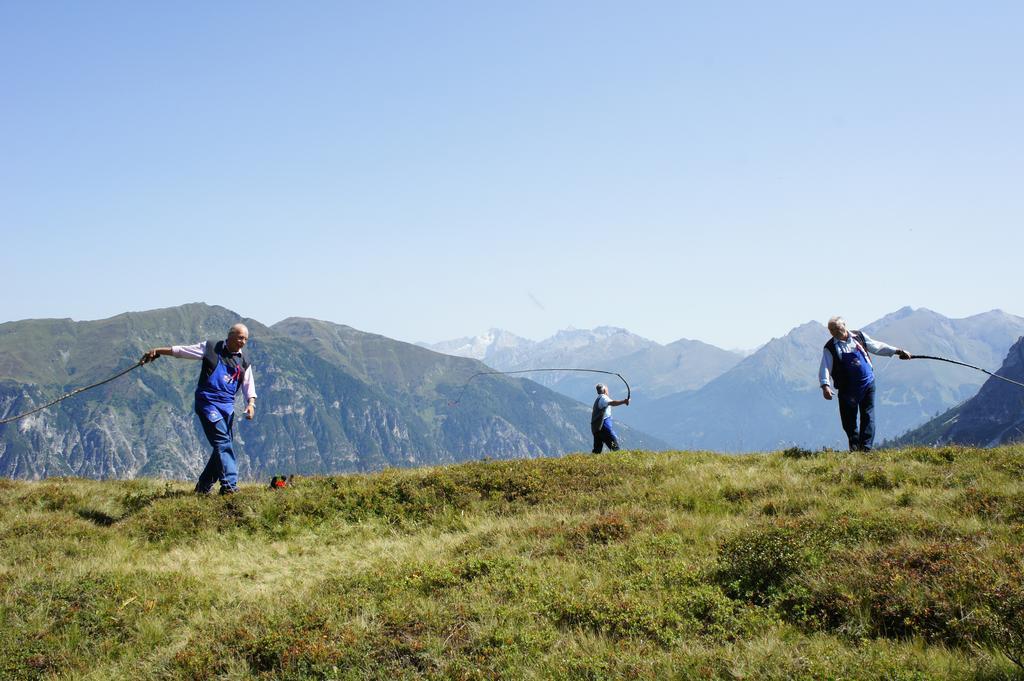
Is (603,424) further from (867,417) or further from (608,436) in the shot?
(867,417)

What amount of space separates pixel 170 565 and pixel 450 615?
5.75 m

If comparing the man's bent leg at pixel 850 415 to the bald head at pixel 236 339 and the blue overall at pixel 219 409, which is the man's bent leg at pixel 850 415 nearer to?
the bald head at pixel 236 339

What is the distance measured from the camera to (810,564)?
866cm

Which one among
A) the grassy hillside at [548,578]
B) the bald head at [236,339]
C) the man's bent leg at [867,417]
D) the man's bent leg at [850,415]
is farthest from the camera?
the man's bent leg at [850,415]

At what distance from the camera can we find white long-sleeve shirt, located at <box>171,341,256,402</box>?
14.1 m

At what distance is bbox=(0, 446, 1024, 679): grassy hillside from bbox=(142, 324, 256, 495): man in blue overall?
68 cm

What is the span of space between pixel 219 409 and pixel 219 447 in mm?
836

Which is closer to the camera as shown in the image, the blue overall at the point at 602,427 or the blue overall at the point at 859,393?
the blue overall at the point at 859,393

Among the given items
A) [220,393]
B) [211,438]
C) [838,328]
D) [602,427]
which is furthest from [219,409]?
[838,328]

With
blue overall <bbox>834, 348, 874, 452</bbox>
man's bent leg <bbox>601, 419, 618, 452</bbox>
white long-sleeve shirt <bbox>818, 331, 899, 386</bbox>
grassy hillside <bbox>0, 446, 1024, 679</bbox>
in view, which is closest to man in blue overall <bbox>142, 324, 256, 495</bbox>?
grassy hillside <bbox>0, 446, 1024, 679</bbox>

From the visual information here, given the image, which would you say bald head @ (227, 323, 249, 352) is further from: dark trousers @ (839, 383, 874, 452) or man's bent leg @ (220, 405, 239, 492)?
dark trousers @ (839, 383, 874, 452)

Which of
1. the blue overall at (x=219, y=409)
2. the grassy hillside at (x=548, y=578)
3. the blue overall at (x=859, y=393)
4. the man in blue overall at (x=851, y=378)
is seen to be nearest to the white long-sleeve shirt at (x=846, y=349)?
the man in blue overall at (x=851, y=378)

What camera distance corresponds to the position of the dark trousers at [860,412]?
15328 mm

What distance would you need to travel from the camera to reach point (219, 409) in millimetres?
14508
